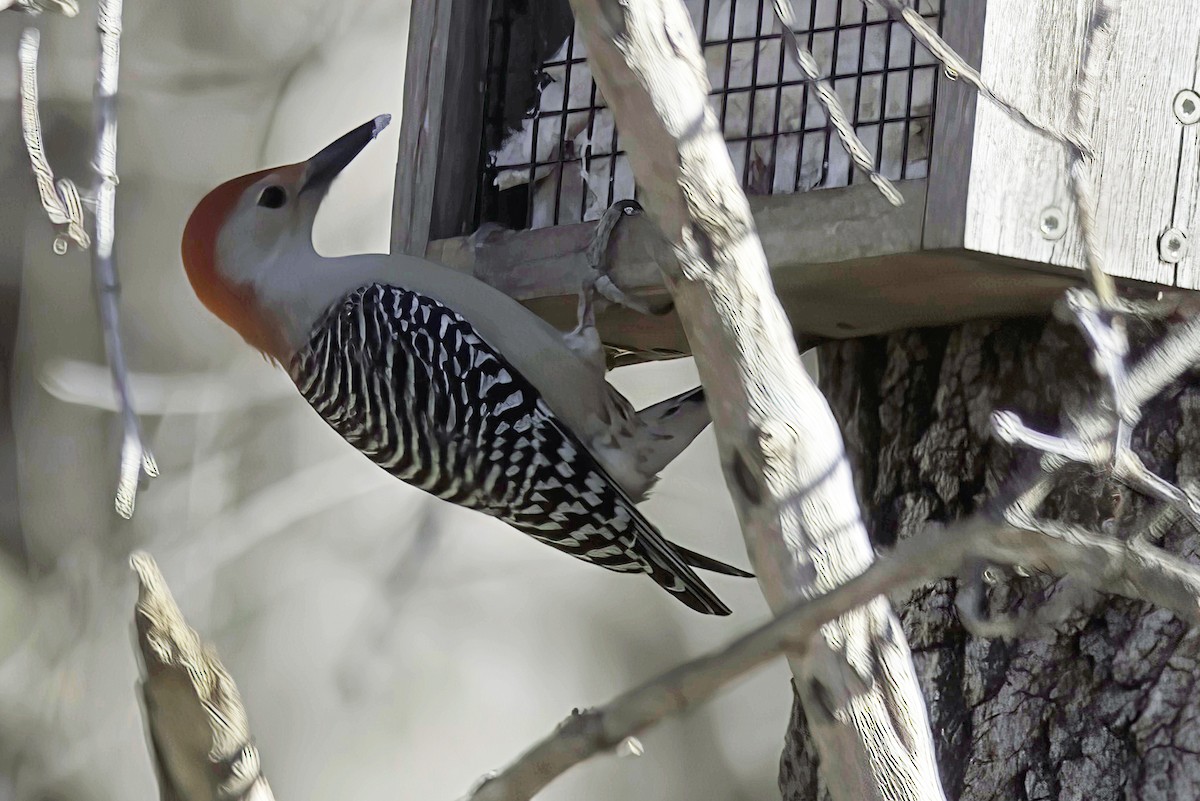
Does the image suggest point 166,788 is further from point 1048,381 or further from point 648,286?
point 1048,381

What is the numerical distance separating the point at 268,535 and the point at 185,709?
11.7ft

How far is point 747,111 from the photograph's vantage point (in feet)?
6.57

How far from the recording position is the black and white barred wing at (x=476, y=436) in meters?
1.98

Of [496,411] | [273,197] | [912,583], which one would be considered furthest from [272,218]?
[912,583]

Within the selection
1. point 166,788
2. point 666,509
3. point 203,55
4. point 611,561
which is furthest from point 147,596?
point 203,55

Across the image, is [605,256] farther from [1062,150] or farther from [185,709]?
[185,709]

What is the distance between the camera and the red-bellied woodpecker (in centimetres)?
198

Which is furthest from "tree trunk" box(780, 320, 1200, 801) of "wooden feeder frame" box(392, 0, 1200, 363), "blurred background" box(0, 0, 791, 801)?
"blurred background" box(0, 0, 791, 801)

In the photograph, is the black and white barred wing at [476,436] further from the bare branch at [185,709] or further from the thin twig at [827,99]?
the bare branch at [185,709]

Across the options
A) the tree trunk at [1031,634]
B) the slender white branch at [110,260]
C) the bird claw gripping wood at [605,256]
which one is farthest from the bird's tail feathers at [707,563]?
the slender white branch at [110,260]

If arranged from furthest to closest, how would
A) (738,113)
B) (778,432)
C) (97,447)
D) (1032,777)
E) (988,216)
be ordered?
(97,447) → (738,113) → (1032,777) → (988,216) → (778,432)

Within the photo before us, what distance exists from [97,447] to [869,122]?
10.2ft

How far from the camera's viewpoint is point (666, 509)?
4402mm

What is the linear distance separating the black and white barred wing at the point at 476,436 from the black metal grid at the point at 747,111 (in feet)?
0.74
